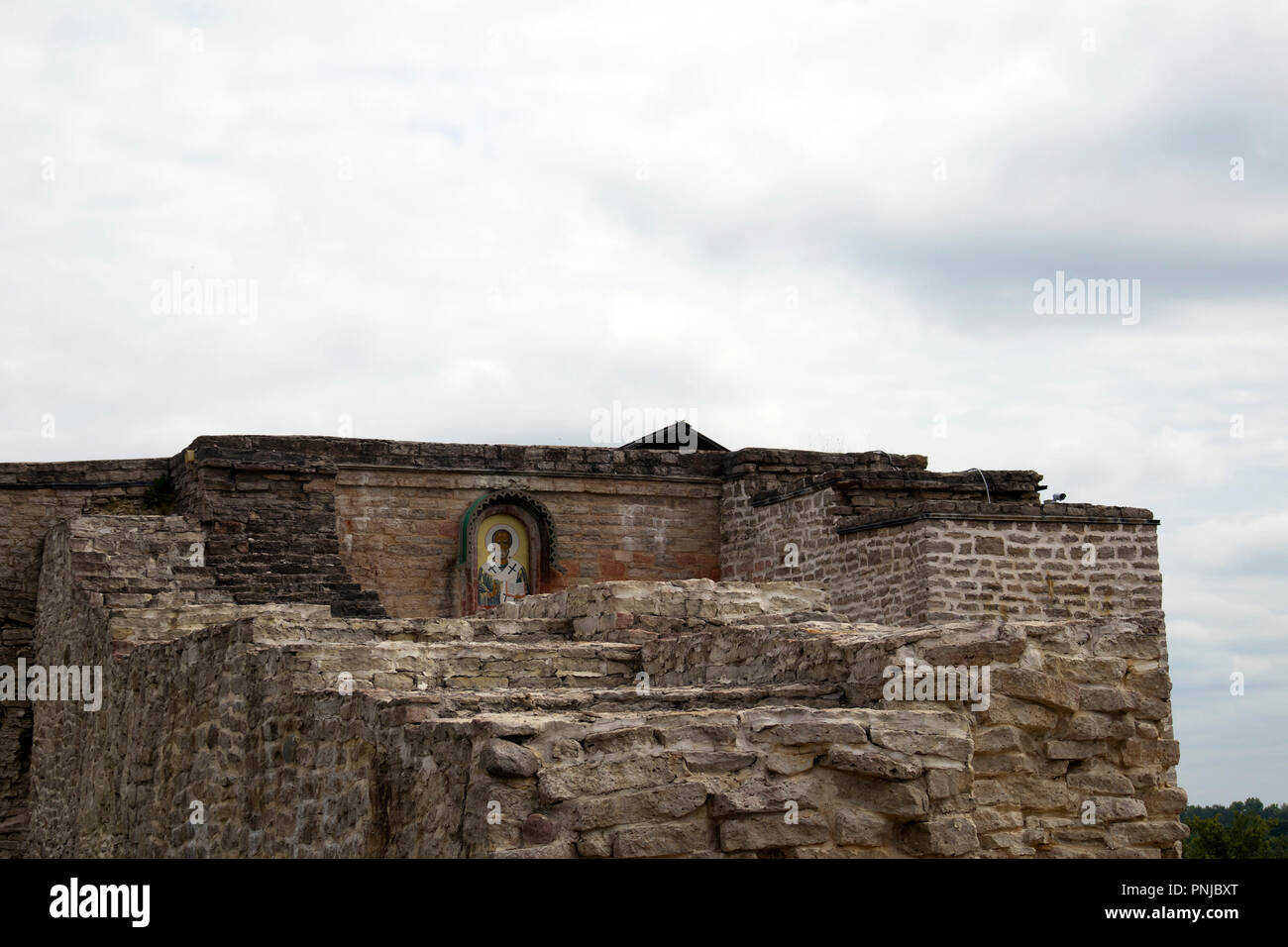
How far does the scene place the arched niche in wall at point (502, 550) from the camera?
18.5 metres

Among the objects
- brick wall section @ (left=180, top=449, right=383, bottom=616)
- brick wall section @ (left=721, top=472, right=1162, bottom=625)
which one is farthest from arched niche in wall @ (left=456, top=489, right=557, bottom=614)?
brick wall section @ (left=721, top=472, right=1162, bottom=625)

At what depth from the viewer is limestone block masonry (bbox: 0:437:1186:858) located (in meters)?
6.39

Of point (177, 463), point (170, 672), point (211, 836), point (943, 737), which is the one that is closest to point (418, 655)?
point (211, 836)

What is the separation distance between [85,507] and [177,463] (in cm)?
113

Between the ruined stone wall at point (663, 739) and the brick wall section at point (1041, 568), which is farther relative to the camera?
the brick wall section at point (1041, 568)

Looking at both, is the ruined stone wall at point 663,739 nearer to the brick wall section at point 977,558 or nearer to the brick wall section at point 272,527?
the brick wall section at point 977,558

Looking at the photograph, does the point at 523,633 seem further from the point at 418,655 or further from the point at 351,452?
the point at 351,452

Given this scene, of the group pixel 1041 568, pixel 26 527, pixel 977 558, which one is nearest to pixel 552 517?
pixel 977 558

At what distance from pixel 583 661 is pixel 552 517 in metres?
9.10

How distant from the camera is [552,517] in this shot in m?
18.9

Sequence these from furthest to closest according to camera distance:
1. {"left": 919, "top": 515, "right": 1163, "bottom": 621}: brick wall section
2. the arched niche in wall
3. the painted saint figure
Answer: the painted saint figure → the arched niche in wall → {"left": 919, "top": 515, "right": 1163, "bottom": 621}: brick wall section

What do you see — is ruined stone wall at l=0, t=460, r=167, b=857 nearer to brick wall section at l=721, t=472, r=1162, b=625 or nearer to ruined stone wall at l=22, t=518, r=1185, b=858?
ruined stone wall at l=22, t=518, r=1185, b=858

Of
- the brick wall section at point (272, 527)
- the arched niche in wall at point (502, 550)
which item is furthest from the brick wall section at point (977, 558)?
the brick wall section at point (272, 527)

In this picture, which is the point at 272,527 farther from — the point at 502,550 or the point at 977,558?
the point at 977,558
